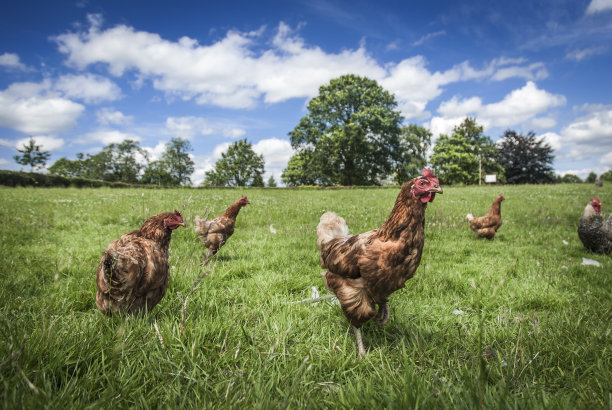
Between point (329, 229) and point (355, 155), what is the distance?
37.6m

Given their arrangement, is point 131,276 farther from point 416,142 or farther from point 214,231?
point 416,142

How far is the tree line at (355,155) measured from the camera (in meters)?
38.2

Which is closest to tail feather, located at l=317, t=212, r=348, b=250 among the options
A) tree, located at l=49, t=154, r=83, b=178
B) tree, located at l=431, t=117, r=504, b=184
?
tree, located at l=431, t=117, r=504, b=184

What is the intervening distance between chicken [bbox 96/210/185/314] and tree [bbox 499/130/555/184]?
7053 cm

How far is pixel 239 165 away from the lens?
2616 inches

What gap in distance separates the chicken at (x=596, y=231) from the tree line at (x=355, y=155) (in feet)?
102

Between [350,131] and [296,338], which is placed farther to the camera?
[350,131]

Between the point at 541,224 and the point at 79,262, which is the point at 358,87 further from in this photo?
the point at 79,262

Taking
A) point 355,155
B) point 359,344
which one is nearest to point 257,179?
point 355,155

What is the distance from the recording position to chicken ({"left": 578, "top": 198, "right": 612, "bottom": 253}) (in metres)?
5.73

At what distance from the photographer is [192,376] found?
164 centimetres

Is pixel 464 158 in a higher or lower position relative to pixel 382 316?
higher

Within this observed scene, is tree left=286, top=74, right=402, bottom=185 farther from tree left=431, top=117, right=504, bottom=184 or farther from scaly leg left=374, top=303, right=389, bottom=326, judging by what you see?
scaly leg left=374, top=303, right=389, bottom=326

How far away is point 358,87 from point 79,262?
40.0 metres
